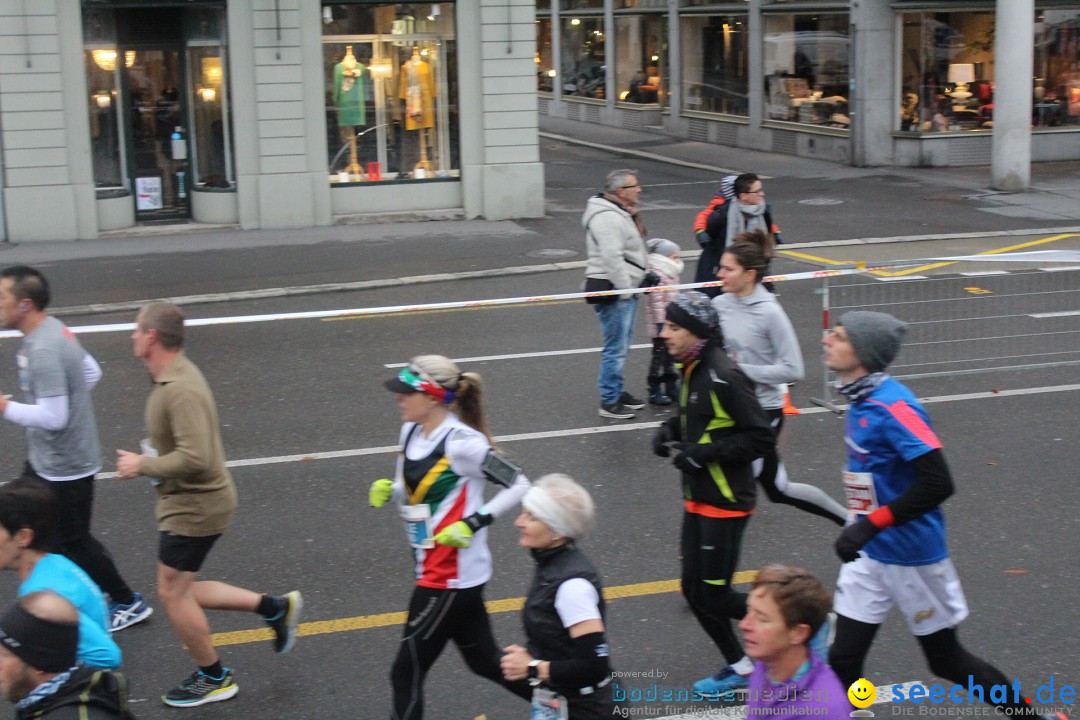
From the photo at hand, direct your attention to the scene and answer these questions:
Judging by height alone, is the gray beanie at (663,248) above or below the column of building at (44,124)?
below

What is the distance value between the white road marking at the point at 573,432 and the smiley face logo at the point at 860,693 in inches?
180

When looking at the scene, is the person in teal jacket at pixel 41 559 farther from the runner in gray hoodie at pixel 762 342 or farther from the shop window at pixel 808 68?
the shop window at pixel 808 68

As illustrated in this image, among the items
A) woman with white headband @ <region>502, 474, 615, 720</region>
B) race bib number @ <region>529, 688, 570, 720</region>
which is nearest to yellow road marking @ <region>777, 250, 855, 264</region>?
woman with white headband @ <region>502, 474, 615, 720</region>

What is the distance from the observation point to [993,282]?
1141cm

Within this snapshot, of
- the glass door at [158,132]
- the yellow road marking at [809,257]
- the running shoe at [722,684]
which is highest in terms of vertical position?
the glass door at [158,132]

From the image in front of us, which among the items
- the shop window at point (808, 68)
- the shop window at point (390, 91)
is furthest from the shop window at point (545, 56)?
the shop window at point (390, 91)

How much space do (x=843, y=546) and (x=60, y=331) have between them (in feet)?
12.6

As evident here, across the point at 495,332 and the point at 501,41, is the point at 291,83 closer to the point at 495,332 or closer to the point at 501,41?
the point at 501,41

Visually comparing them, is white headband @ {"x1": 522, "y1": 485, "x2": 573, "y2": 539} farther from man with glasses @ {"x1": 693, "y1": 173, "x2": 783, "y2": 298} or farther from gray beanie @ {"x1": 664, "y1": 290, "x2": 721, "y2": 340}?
man with glasses @ {"x1": 693, "y1": 173, "x2": 783, "y2": 298}

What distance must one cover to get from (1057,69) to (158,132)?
1790 cm

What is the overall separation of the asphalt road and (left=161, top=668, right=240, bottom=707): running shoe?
50mm

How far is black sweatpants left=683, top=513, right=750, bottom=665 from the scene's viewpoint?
5.40 meters

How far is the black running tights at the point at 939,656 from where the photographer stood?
4844 mm

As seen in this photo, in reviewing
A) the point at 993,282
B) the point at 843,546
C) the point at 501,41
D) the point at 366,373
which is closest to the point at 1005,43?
the point at 501,41
